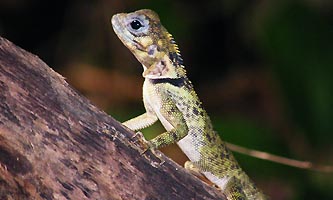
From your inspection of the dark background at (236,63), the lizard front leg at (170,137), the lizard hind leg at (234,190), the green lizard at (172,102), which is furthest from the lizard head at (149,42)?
the dark background at (236,63)

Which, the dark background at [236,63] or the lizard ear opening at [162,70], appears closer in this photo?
the lizard ear opening at [162,70]

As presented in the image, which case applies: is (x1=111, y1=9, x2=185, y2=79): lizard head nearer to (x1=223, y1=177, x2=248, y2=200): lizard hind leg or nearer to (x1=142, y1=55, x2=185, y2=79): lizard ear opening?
(x1=142, y1=55, x2=185, y2=79): lizard ear opening

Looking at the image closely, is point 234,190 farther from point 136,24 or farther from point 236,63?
point 236,63

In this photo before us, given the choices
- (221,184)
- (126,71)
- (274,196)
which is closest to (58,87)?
(221,184)

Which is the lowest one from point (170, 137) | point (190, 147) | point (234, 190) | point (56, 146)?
point (234, 190)

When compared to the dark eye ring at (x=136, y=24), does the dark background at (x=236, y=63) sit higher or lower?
lower

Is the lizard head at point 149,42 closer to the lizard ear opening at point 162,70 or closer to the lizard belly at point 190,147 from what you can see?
the lizard ear opening at point 162,70

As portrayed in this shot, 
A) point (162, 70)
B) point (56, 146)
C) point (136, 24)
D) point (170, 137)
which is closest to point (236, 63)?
point (162, 70)

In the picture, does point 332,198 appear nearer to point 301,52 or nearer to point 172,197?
point 301,52
